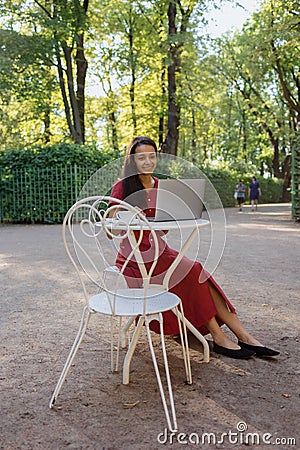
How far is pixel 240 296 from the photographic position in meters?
5.33

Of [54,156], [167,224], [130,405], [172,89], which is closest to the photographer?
[130,405]

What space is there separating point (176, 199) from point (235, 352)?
1231 millimetres

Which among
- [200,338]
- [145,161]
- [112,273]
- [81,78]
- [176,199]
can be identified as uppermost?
[81,78]

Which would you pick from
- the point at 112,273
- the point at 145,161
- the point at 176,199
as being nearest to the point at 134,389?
the point at 112,273

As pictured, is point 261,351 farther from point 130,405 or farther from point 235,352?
point 130,405

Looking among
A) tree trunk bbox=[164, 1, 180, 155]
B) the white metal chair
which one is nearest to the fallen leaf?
the white metal chair

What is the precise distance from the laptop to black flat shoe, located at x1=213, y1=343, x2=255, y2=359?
1.08 meters

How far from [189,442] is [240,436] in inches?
10.0

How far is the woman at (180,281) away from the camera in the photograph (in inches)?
123

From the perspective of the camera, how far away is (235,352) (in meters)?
3.45

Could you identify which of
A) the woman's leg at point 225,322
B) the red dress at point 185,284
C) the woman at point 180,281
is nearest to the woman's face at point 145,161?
the woman at point 180,281

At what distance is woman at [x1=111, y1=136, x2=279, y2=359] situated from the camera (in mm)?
3113

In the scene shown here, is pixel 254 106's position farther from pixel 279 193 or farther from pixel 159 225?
pixel 159 225

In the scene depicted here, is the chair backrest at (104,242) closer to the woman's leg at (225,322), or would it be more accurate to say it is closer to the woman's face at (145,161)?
the woman's face at (145,161)
